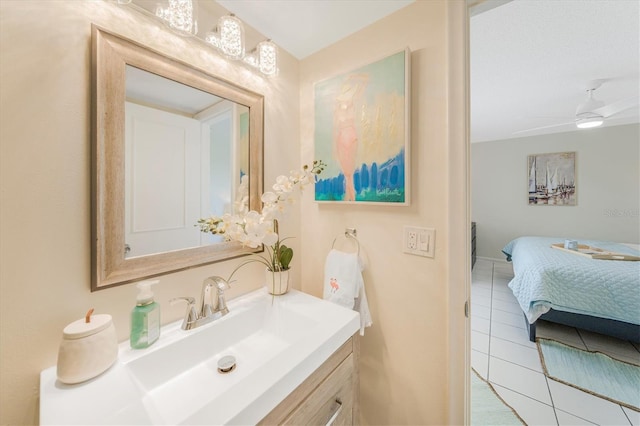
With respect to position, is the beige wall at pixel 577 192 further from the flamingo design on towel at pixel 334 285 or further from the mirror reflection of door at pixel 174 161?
the mirror reflection of door at pixel 174 161

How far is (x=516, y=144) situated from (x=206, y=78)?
523cm

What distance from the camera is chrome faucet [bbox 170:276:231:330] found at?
0.84 meters

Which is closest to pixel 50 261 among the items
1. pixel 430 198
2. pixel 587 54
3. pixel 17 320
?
pixel 17 320

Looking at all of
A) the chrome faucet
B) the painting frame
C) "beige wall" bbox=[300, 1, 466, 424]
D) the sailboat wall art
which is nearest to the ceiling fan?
the sailboat wall art

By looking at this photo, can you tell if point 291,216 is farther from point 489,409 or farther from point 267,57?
point 489,409

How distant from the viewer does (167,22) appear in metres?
0.81

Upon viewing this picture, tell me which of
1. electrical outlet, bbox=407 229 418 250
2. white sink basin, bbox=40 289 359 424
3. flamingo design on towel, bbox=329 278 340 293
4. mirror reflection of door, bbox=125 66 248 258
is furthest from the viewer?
flamingo design on towel, bbox=329 278 340 293

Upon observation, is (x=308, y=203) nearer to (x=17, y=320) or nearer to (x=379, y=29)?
(x=379, y=29)

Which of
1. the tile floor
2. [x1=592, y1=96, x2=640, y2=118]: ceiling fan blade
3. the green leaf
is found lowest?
the tile floor

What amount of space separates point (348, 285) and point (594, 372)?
7.25 feet

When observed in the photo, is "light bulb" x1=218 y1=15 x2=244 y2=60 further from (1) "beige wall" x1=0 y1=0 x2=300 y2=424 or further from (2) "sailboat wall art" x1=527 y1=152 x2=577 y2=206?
(2) "sailboat wall art" x1=527 y1=152 x2=577 y2=206

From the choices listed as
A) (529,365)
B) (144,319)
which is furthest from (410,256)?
(529,365)

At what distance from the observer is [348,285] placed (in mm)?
1115

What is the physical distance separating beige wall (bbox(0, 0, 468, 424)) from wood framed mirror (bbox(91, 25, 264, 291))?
0.04 m
